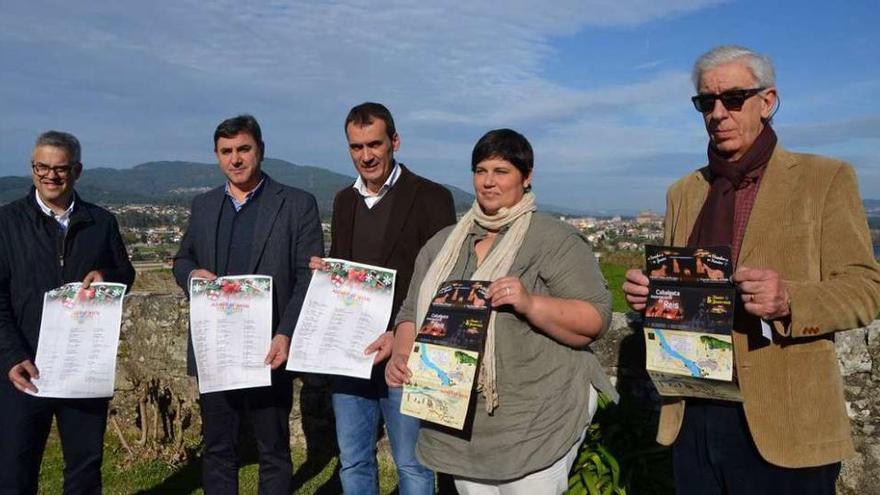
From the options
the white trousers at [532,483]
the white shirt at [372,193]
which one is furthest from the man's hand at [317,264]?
the white trousers at [532,483]

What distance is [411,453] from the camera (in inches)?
141

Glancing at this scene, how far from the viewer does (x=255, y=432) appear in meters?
3.88

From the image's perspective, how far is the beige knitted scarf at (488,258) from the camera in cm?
272

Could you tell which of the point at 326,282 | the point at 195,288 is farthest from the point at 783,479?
the point at 195,288

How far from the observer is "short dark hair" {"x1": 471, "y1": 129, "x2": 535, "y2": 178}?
2.84m

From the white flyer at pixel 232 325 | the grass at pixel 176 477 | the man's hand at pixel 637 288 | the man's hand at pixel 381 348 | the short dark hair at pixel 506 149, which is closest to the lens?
the man's hand at pixel 637 288

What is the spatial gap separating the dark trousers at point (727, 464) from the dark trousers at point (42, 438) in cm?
330

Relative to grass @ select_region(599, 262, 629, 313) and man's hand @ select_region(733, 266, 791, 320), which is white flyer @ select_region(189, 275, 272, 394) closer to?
man's hand @ select_region(733, 266, 791, 320)

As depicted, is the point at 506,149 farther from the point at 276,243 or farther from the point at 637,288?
the point at 276,243

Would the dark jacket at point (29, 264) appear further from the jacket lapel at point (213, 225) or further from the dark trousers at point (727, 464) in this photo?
the dark trousers at point (727, 464)

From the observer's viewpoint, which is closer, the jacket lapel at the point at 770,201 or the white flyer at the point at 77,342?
the jacket lapel at the point at 770,201

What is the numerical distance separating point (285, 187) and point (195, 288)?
801mm

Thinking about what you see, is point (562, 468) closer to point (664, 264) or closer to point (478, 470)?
point (478, 470)

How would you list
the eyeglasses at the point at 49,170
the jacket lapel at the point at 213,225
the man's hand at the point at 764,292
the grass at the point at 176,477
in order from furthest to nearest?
the grass at the point at 176,477, the jacket lapel at the point at 213,225, the eyeglasses at the point at 49,170, the man's hand at the point at 764,292
